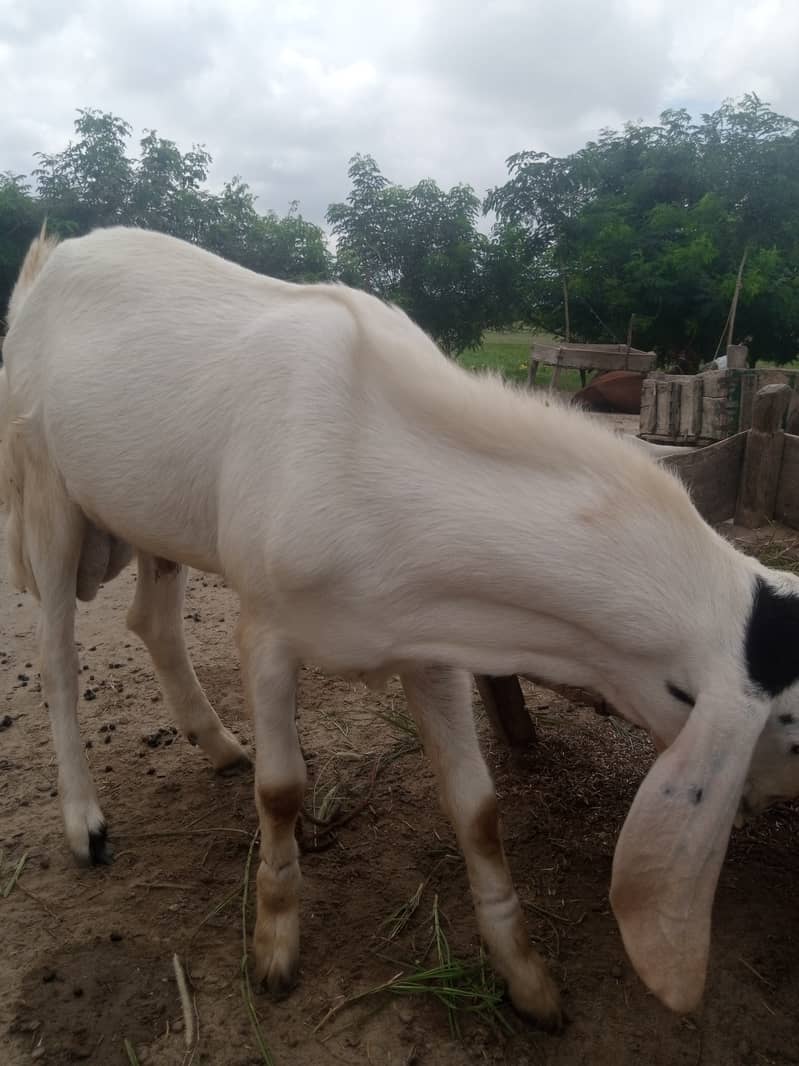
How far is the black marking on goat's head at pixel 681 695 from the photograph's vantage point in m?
1.68

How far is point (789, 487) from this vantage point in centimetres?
397

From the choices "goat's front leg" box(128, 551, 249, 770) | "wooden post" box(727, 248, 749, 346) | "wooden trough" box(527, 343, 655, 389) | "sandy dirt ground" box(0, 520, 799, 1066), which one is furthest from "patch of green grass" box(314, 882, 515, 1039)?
"wooden post" box(727, 248, 749, 346)

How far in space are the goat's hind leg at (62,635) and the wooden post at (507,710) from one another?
154 cm

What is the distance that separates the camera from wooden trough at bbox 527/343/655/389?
36.4 ft

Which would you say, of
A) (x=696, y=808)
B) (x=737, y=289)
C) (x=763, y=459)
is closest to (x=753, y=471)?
(x=763, y=459)

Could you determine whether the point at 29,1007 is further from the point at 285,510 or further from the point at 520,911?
the point at 285,510

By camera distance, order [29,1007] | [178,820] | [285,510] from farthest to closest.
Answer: [178,820]
[29,1007]
[285,510]

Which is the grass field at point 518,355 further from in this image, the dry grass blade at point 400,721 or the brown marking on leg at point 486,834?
the brown marking on leg at point 486,834

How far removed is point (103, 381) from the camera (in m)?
2.48

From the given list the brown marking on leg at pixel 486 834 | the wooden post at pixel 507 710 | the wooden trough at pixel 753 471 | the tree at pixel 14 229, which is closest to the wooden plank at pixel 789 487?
the wooden trough at pixel 753 471

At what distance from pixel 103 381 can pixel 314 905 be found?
5.98ft

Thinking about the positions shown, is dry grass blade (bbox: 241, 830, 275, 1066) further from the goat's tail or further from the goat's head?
the goat's tail

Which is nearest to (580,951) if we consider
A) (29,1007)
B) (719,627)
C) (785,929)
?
(785,929)

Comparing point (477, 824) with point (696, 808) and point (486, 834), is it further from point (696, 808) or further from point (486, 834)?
point (696, 808)
